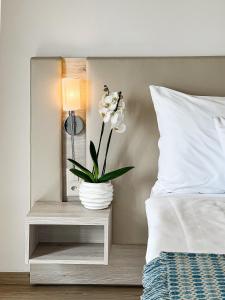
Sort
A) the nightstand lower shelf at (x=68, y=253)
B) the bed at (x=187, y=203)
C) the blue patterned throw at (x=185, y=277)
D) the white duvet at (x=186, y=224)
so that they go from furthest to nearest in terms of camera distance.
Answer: the nightstand lower shelf at (x=68, y=253), the white duvet at (x=186, y=224), the bed at (x=187, y=203), the blue patterned throw at (x=185, y=277)

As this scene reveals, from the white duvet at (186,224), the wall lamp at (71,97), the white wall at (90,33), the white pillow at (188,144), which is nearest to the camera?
the white duvet at (186,224)

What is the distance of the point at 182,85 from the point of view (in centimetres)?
269

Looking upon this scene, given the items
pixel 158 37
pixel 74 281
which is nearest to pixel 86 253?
pixel 74 281

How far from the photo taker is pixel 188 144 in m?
2.48

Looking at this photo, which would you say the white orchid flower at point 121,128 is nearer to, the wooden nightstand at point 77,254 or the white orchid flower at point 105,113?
the white orchid flower at point 105,113

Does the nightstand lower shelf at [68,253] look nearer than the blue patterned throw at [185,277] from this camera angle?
No

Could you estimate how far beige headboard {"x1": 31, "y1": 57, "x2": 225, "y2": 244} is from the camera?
2676 mm

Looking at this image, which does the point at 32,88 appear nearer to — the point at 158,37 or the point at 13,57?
the point at 13,57

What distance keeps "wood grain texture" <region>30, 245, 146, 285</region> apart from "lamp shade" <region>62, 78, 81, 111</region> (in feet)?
2.76

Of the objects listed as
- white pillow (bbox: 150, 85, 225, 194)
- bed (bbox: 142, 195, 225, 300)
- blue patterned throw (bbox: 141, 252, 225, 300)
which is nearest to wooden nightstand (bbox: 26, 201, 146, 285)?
white pillow (bbox: 150, 85, 225, 194)

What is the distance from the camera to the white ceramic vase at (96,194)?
99.9 inches

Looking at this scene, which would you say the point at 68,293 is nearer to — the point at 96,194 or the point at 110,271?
the point at 110,271

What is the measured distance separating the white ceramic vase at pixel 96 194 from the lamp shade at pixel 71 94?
1.40 feet

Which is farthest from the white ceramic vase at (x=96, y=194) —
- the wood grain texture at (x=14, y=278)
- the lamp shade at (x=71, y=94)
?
the wood grain texture at (x=14, y=278)
